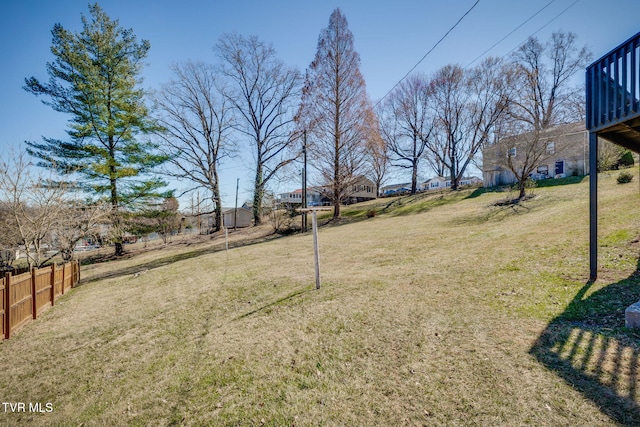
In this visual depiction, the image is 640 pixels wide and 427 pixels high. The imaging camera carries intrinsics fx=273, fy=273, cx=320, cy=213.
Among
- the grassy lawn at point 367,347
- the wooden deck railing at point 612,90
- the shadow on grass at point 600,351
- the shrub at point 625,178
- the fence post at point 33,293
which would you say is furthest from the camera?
the shrub at point 625,178

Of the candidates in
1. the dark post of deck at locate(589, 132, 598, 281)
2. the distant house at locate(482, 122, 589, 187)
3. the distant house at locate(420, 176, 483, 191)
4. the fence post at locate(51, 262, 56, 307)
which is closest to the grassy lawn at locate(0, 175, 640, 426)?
the dark post of deck at locate(589, 132, 598, 281)

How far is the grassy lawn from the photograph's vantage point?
2.59 metres

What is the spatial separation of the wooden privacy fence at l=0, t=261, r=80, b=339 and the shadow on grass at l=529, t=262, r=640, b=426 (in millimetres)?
9324

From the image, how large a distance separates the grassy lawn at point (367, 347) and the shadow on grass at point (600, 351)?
2cm

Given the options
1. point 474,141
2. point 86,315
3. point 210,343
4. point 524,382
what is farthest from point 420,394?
point 474,141

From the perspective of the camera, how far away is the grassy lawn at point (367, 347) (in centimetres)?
259

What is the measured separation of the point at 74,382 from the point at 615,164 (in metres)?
29.0

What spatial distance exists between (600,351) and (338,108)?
56.1 feet

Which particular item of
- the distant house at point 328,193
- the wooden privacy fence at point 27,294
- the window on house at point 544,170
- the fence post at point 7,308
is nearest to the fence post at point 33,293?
the wooden privacy fence at point 27,294

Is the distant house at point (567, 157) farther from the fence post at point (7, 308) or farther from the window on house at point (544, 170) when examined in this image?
the fence post at point (7, 308)

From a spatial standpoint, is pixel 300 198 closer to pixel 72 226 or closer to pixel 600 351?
pixel 72 226

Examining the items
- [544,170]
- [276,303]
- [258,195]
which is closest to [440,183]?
[544,170]

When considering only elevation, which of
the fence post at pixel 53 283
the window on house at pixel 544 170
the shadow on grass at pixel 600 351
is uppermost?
the window on house at pixel 544 170

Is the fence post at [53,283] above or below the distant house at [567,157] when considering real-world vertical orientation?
below
